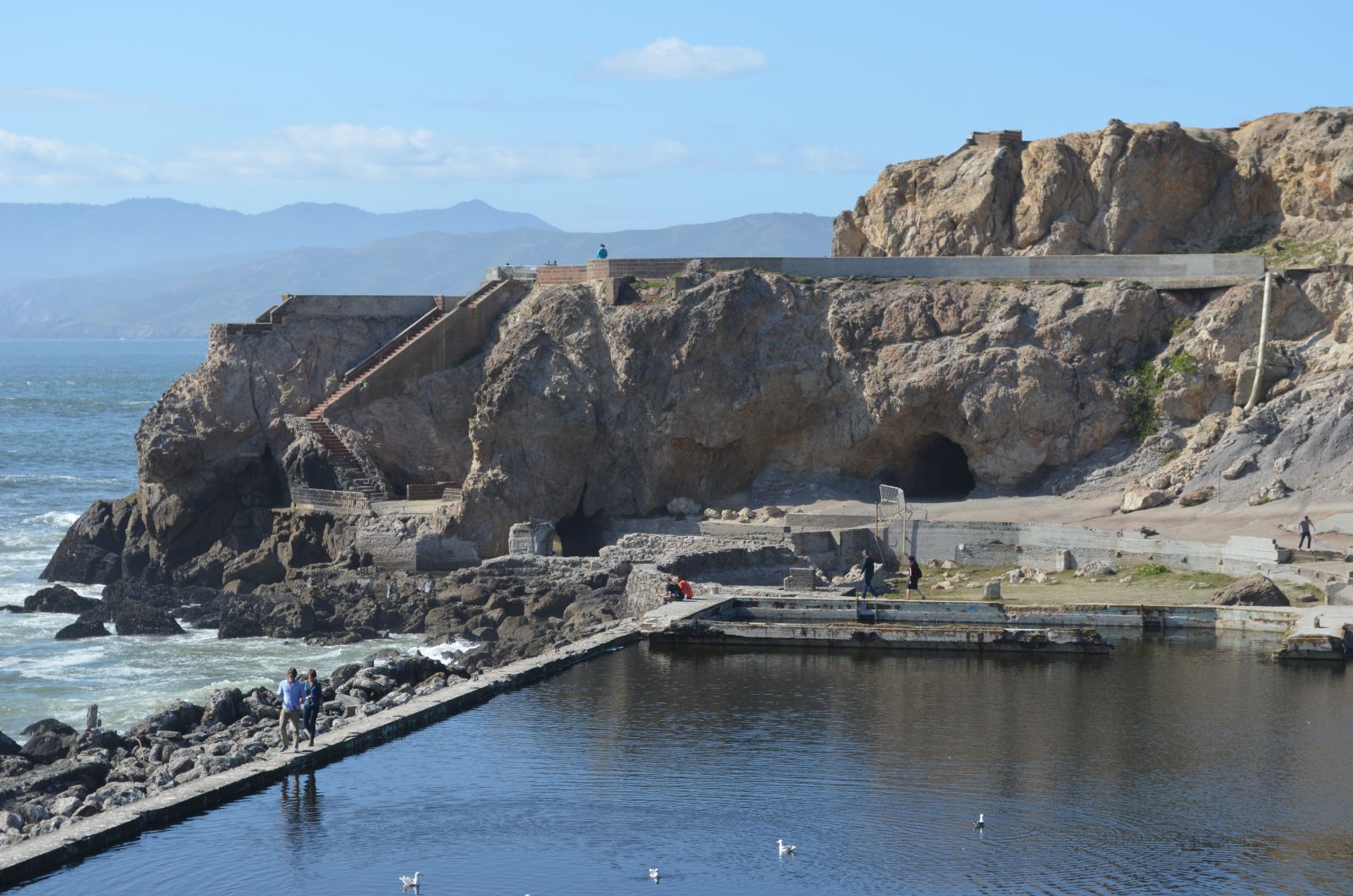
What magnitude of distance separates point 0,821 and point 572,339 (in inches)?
1131

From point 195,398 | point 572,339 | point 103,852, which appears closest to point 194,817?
point 103,852

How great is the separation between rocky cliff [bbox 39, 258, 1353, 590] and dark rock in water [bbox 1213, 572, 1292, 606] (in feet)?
31.9

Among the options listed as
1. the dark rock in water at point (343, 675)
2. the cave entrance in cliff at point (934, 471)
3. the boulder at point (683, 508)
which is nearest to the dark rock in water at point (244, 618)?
the dark rock in water at point (343, 675)

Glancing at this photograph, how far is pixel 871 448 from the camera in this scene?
1892 inches

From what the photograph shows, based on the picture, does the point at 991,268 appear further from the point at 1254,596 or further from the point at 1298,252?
the point at 1254,596

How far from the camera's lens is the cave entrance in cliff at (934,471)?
159ft

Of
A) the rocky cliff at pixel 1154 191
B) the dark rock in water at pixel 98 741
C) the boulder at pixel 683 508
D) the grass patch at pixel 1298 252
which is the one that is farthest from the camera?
the rocky cliff at pixel 1154 191

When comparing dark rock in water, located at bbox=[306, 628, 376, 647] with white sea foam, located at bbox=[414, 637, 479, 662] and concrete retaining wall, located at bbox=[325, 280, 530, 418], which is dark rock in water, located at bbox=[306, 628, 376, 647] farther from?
concrete retaining wall, located at bbox=[325, 280, 530, 418]

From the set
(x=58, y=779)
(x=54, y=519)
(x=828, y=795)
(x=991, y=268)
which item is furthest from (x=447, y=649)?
(x=54, y=519)

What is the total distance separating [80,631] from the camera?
41938mm

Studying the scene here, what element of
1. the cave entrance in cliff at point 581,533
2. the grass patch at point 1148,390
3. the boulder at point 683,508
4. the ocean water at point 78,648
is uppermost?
the grass patch at point 1148,390

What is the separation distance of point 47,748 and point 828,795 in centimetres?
1348

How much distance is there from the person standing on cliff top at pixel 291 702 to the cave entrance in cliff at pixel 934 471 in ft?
87.9

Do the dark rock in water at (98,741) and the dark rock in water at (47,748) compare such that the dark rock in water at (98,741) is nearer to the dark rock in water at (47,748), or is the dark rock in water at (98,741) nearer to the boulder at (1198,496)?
the dark rock in water at (47,748)
